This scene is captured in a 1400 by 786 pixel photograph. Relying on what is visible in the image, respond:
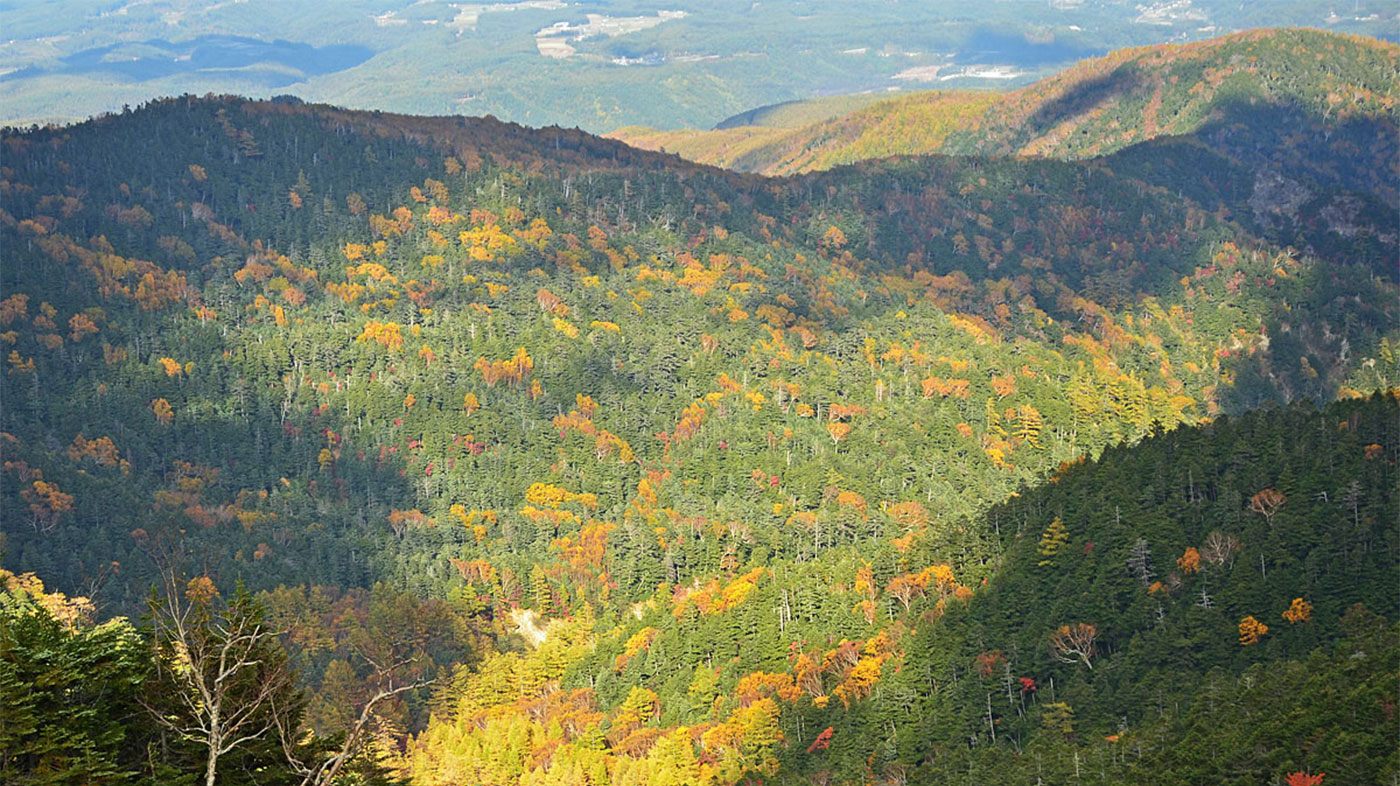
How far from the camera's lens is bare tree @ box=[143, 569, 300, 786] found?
49.9 meters

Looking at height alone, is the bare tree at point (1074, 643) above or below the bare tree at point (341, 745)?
below

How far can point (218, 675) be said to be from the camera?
4975 cm

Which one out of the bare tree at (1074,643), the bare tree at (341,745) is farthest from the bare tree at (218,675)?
the bare tree at (1074,643)

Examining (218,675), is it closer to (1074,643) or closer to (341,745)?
(341,745)

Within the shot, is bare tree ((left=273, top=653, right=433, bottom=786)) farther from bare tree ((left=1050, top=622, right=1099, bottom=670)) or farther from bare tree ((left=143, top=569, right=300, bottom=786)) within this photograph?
bare tree ((left=1050, top=622, right=1099, bottom=670))

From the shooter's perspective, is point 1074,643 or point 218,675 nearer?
point 218,675

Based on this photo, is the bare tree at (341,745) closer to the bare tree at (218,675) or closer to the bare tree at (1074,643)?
the bare tree at (218,675)

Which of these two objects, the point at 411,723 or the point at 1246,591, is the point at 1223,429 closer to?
the point at 1246,591

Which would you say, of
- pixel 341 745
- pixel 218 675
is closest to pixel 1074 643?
pixel 341 745

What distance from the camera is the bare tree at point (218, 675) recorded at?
49.9 meters

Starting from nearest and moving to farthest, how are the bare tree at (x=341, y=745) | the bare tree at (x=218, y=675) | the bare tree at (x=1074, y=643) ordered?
the bare tree at (x=341, y=745)
the bare tree at (x=218, y=675)
the bare tree at (x=1074, y=643)

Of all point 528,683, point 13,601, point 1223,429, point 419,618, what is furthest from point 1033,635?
point 13,601

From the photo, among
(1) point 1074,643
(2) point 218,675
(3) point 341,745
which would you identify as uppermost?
Answer: (2) point 218,675

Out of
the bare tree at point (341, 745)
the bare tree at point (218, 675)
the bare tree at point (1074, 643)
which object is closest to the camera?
the bare tree at point (341, 745)
